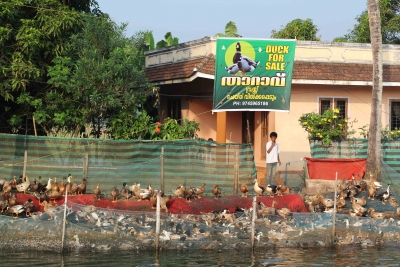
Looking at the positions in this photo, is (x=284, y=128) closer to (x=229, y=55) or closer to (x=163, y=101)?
(x=229, y=55)

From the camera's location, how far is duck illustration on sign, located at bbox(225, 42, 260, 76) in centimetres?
2361

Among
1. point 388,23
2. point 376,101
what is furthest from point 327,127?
point 388,23

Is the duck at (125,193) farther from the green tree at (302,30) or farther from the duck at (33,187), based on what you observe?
the green tree at (302,30)

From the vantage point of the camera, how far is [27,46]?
20.9 metres

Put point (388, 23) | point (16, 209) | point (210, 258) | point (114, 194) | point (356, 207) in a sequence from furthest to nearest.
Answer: point (388, 23)
point (356, 207)
point (114, 194)
point (16, 209)
point (210, 258)

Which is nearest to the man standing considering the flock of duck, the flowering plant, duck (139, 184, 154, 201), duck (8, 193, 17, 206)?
the flowering plant

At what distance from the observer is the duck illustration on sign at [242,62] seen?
77.5ft

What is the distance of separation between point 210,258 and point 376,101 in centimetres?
872

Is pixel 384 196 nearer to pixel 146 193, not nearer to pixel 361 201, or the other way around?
pixel 361 201

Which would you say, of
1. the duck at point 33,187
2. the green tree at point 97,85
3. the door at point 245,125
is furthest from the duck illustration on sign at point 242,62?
the duck at point 33,187

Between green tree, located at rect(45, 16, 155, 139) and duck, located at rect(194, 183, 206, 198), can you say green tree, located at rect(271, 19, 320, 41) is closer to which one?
green tree, located at rect(45, 16, 155, 139)

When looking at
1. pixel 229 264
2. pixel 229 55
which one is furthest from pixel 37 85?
pixel 229 264

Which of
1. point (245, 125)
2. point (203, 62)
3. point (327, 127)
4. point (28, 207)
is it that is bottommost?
point (28, 207)

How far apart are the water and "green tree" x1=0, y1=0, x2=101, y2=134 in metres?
7.34
